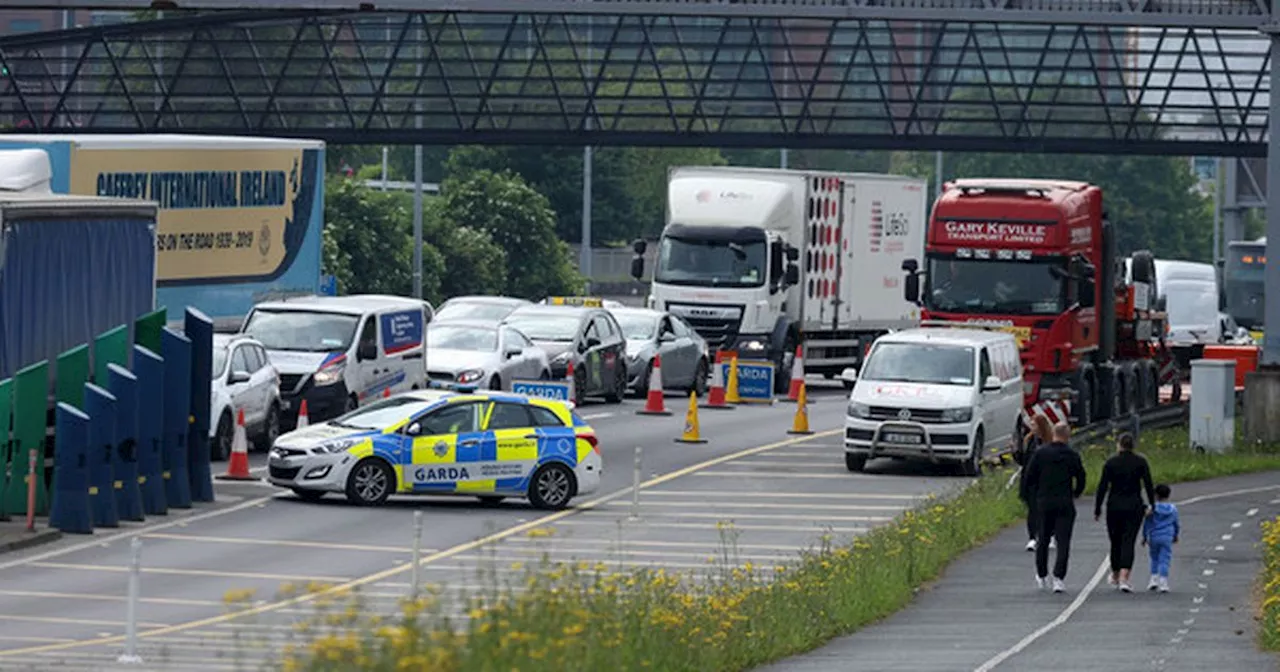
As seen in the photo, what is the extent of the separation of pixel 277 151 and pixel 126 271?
1117 centimetres

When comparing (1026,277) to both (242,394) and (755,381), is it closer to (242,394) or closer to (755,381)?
(755,381)

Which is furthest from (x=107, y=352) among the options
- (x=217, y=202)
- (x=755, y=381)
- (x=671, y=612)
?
(x=755, y=381)

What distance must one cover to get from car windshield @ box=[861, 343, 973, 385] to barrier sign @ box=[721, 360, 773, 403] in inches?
467

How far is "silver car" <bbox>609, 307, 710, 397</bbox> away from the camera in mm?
47094

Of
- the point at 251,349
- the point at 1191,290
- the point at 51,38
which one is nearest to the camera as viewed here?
the point at 251,349

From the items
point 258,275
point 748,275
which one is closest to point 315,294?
point 258,275

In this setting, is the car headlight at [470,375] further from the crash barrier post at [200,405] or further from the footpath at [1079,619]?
the footpath at [1079,619]

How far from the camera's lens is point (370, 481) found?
30.0 metres

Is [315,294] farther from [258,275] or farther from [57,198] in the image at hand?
[57,198]

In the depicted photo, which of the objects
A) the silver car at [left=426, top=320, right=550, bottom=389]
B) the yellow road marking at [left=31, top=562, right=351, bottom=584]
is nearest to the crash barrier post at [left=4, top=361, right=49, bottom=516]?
the yellow road marking at [left=31, top=562, right=351, bottom=584]

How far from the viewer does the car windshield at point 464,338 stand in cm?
4166

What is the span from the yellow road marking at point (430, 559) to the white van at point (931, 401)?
2.30 metres

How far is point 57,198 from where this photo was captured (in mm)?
29766

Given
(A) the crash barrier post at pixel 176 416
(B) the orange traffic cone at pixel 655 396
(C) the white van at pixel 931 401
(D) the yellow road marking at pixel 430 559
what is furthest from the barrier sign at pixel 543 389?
(A) the crash barrier post at pixel 176 416
